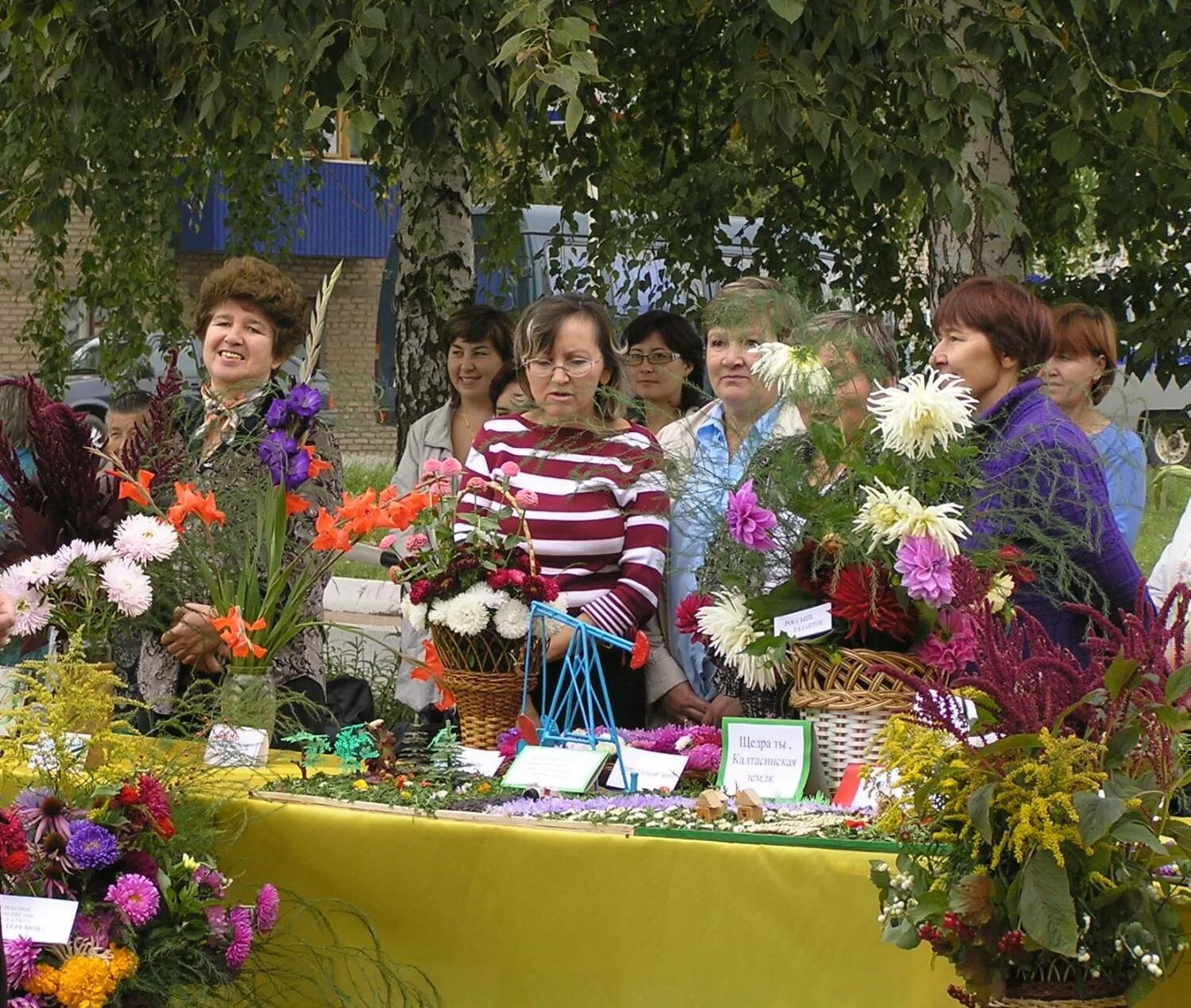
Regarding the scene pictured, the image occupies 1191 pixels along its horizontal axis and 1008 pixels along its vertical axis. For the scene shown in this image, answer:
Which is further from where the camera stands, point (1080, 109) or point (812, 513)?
point (1080, 109)

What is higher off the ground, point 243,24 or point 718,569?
point 243,24

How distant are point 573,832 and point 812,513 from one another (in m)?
0.57

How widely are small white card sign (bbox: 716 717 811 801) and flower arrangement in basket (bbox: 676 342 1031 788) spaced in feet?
0.12

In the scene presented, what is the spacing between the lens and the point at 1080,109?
408cm

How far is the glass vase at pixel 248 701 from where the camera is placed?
8.87 feet

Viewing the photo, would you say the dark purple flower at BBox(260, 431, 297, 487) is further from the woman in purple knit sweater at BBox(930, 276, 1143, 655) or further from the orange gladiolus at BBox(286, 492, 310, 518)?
the woman in purple knit sweater at BBox(930, 276, 1143, 655)

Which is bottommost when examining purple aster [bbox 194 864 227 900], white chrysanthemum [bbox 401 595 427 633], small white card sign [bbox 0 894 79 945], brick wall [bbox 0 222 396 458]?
small white card sign [bbox 0 894 79 945]

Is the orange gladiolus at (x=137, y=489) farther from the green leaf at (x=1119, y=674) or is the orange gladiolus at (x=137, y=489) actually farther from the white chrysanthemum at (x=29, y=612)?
the green leaf at (x=1119, y=674)

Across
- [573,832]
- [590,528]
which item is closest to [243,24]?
[590,528]

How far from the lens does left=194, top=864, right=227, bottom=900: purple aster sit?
2230mm

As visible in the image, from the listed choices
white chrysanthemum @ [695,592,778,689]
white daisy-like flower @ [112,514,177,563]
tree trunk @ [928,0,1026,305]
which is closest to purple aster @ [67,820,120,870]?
white daisy-like flower @ [112,514,177,563]

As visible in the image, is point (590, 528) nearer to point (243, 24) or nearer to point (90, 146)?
point (243, 24)

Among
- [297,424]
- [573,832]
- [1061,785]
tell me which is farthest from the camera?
[297,424]

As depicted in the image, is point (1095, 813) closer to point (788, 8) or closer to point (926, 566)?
point (926, 566)
